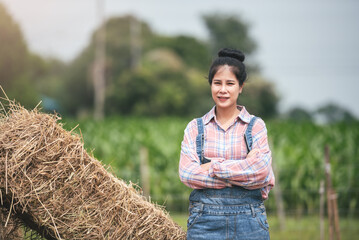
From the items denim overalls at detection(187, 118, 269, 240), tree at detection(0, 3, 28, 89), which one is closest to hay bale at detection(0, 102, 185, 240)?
Answer: denim overalls at detection(187, 118, 269, 240)

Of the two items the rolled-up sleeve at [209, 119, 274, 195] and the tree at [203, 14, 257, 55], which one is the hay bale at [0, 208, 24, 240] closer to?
the rolled-up sleeve at [209, 119, 274, 195]

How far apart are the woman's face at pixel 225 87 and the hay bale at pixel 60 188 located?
36.9 inches

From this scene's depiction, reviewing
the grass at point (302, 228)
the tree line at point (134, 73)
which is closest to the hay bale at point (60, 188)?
the grass at point (302, 228)

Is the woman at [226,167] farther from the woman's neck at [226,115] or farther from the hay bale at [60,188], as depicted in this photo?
the hay bale at [60,188]

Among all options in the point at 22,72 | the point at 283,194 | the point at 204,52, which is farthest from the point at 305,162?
the point at 204,52

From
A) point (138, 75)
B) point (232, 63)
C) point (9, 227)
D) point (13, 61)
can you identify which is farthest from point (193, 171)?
point (138, 75)

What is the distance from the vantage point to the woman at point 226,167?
2971 millimetres

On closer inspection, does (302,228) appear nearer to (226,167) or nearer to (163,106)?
(226,167)

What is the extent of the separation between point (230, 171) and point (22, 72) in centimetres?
4108

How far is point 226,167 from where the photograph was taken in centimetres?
295

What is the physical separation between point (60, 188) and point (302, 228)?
679cm

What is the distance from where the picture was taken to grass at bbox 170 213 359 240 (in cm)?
833

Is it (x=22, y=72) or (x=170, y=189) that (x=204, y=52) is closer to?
(x=22, y=72)

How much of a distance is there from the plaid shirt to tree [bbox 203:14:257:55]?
90.9m
